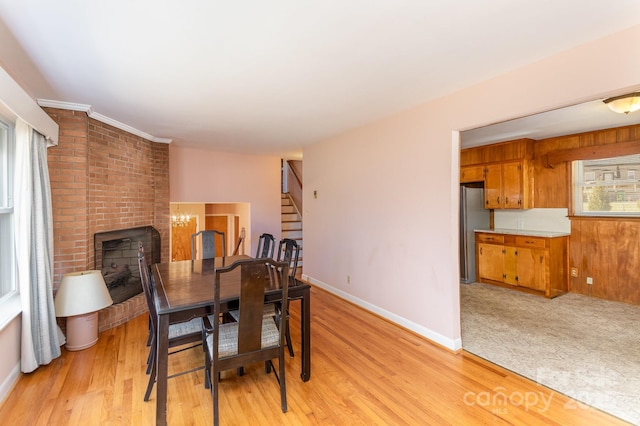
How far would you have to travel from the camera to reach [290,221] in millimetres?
6727

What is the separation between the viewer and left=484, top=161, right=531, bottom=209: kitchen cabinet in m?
4.76

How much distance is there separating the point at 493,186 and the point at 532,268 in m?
1.44

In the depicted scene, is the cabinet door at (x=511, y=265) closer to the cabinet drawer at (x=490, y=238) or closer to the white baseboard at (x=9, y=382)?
the cabinet drawer at (x=490, y=238)

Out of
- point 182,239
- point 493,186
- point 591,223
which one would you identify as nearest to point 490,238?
point 493,186

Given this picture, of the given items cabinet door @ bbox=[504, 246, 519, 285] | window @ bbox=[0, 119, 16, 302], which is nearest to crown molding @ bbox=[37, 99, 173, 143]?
window @ bbox=[0, 119, 16, 302]

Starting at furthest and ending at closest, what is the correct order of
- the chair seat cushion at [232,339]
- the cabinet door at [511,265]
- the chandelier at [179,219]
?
the chandelier at [179,219]
the cabinet door at [511,265]
the chair seat cushion at [232,339]

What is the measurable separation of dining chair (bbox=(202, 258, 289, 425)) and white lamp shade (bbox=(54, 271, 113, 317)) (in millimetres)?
1498

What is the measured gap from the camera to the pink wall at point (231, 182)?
518cm

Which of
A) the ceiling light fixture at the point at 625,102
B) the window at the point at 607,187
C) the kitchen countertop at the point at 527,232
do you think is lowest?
the kitchen countertop at the point at 527,232

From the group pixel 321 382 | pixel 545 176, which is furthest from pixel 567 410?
pixel 545 176

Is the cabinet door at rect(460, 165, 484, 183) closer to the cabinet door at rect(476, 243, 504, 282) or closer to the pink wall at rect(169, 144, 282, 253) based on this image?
the cabinet door at rect(476, 243, 504, 282)

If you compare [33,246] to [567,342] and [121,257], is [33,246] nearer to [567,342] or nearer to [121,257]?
[121,257]

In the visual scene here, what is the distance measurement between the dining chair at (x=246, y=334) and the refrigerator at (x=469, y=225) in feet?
13.5

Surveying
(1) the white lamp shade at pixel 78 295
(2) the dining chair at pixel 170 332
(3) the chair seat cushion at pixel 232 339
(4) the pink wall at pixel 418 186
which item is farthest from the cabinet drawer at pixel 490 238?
(1) the white lamp shade at pixel 78 295
